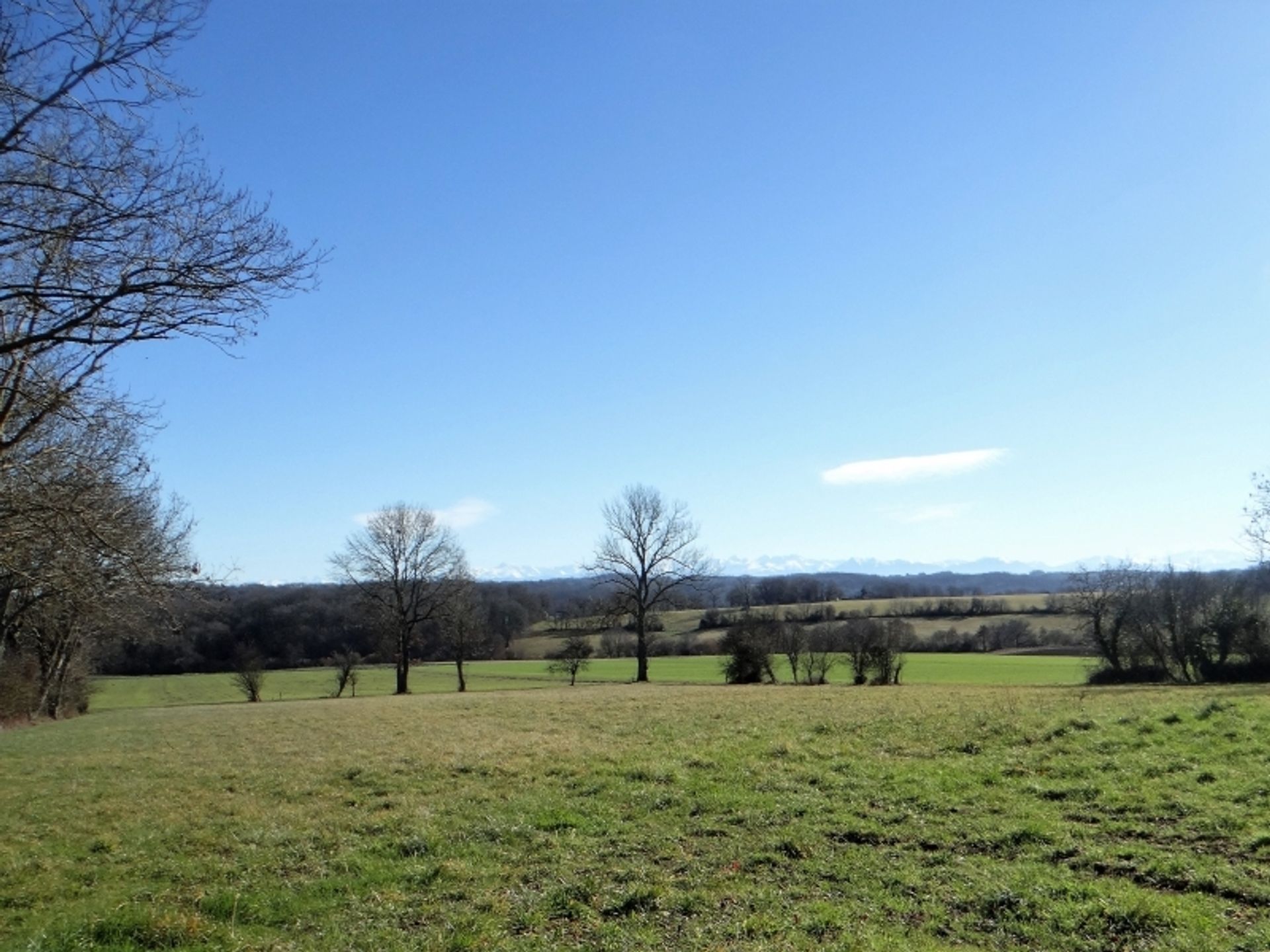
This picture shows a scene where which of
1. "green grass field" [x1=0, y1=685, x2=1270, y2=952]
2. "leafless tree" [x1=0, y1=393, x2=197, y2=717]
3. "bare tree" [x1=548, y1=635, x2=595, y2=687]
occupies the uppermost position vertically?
"leafless tree" [x1=0, y1=393, x2=197, y2=717]

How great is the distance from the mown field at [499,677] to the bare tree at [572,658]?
45.2 inches

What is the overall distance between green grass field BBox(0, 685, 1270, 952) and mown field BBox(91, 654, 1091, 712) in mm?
38896

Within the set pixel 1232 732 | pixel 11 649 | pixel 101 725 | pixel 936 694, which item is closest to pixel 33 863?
pixel 1232 732

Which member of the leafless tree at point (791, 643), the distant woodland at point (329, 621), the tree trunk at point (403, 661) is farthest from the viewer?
the distant woodland at point (329, 621)

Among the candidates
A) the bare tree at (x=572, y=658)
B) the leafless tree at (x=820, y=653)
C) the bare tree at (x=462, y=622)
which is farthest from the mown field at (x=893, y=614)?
the leafless tree at (x=820, y=653)

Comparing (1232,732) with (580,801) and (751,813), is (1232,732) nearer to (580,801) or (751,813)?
(751,813)

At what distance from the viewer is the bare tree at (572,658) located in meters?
60.6

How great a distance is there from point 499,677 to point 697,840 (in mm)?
63906

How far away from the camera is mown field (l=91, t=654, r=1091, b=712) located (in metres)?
57.3

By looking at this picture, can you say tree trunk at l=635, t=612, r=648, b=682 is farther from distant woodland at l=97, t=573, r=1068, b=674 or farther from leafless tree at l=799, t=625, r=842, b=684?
leafless tree at l=799, t=625, r=842, b=684

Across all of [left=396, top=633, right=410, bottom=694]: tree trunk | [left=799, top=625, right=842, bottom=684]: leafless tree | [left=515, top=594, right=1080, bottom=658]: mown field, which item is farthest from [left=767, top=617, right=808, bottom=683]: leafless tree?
[left=515, top=594, right=1080, bottom=658]: mown field

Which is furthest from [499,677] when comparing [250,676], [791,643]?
[791,643]

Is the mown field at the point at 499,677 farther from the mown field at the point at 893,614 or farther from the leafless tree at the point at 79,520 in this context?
the leafless tree at the point at 79,520

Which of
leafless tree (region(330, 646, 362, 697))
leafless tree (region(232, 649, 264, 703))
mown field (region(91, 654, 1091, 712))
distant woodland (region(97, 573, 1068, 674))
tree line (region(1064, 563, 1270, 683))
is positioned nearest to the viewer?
tree line (region(1064, 563, 1270, 683))
